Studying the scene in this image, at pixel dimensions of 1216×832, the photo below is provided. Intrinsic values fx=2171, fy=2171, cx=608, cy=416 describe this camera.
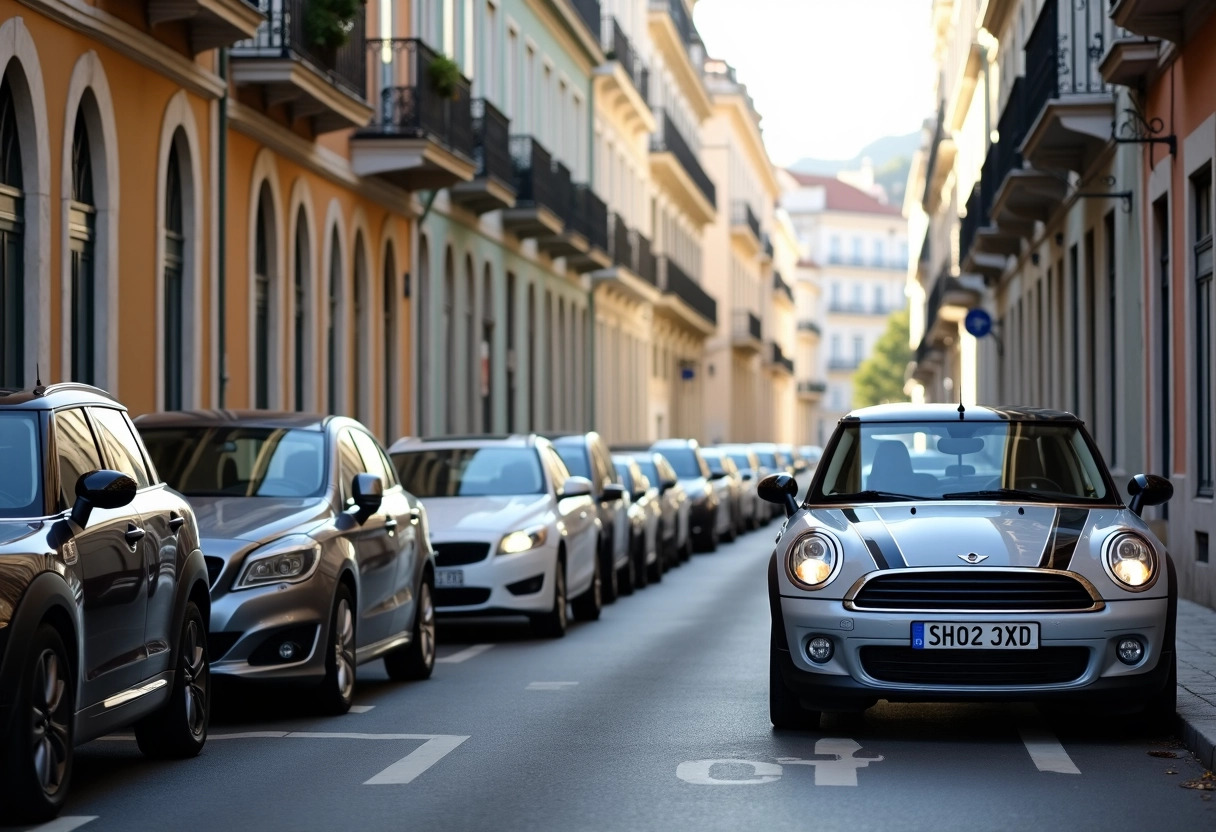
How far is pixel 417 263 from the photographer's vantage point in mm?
30234

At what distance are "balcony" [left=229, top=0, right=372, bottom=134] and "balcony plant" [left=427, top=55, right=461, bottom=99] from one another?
2748 mm

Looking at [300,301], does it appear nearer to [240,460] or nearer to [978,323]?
[240,460]

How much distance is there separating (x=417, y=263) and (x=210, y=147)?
9413mm

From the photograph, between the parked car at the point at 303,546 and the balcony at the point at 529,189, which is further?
the balcony at the point at 529,189

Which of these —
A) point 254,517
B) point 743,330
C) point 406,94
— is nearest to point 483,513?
point 254,517

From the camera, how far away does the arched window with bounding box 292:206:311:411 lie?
81.0 feet

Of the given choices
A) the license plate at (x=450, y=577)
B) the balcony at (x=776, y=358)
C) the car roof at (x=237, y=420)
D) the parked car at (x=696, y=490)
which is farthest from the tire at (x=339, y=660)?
the balcony at (x=776, y=358)

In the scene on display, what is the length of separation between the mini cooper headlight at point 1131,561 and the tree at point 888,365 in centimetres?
12269

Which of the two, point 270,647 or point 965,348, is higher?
point 965,348

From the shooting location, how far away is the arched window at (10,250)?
16.0 meters

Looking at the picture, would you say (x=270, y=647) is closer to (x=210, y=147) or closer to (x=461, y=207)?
(x=210, y=147)

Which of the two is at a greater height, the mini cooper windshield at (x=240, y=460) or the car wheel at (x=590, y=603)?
the mini cooper windshield at (x=240, y=460)

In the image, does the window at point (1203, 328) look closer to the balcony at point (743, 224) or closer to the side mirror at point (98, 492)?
the side mirror at point (98, 492)

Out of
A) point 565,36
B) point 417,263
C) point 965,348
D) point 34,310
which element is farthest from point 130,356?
point 965,348
